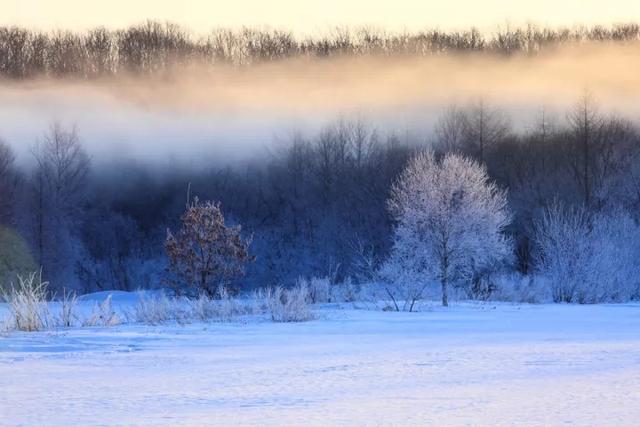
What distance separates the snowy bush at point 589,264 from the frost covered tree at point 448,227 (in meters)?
2.54

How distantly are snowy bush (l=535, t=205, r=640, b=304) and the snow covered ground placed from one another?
55.3 feet

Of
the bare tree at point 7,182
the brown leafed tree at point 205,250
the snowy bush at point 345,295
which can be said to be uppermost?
the bare tree at point 7,182

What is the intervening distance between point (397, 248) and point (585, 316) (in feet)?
40.2

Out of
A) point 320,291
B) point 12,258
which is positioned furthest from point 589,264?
point 12,258

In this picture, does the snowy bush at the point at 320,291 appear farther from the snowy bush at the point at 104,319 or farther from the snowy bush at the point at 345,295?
the snowy bush at the point at 104,319

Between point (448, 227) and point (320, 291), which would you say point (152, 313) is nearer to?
point (320, 291)

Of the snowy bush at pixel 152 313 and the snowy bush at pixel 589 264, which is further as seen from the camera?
the snowy bush at pixel 589 264

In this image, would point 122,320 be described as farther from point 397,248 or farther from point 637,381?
point 397,248

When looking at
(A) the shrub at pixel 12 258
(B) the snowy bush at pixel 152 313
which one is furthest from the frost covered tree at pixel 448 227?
(A) the shrub at pixel 12 258

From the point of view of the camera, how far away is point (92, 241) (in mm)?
58188

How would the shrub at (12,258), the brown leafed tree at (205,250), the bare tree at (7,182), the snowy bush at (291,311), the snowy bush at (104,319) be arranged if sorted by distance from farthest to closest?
1. the bare tree at (7,182)
2. the shrub at (12,258)
3. the brown leafed tree at (205,250)
4. the snowy bush at (291,311)
5. the snowy bush at (104,319)

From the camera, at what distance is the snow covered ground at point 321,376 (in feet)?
25.0

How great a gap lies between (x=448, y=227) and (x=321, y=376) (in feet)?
77.6

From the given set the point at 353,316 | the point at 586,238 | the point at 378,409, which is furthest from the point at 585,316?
the point at 378,409
